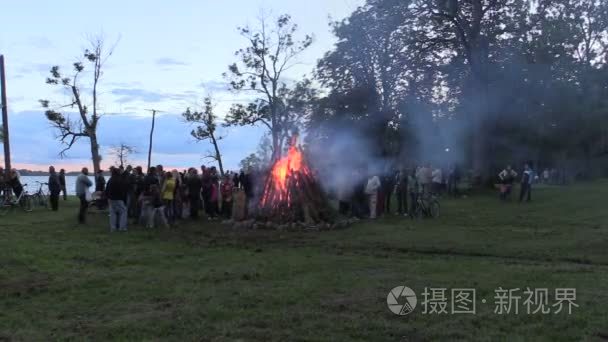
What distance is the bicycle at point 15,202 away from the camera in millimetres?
20641

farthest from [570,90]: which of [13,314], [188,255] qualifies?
[13,314]

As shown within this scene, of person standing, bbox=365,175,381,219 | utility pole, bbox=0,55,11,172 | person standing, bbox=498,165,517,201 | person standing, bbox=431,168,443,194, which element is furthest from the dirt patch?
person standing, bbox=498,165,517,201

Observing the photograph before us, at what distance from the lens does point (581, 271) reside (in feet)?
28.7

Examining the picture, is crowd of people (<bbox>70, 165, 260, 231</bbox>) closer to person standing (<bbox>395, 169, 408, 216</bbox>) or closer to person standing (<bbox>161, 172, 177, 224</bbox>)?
person standing (<bbox>161, 172, 177, 224</bbox>)

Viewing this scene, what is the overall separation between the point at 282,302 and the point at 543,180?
38992 mm

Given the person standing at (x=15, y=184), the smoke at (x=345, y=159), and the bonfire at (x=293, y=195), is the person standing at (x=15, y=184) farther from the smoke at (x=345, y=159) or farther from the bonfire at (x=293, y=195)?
the smoke at (x=345, y=159)

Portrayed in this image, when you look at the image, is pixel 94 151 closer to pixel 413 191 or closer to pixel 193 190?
pixel 193 190

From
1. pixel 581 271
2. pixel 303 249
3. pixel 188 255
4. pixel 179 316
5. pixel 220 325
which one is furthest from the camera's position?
pixel 303 249

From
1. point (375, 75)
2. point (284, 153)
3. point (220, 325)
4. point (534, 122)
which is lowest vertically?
point (220, 325)

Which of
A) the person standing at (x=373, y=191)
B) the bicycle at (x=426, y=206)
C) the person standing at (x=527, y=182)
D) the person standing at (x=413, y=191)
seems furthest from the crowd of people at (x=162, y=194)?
the person standing at (x=527, y=182)

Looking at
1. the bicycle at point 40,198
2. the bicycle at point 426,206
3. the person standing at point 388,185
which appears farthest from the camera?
the bicycle at point 40,198

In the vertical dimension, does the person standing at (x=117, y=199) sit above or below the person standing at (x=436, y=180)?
below

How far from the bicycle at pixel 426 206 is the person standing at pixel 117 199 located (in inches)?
342

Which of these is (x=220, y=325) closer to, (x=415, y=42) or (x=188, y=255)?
(x=188, y=255)
